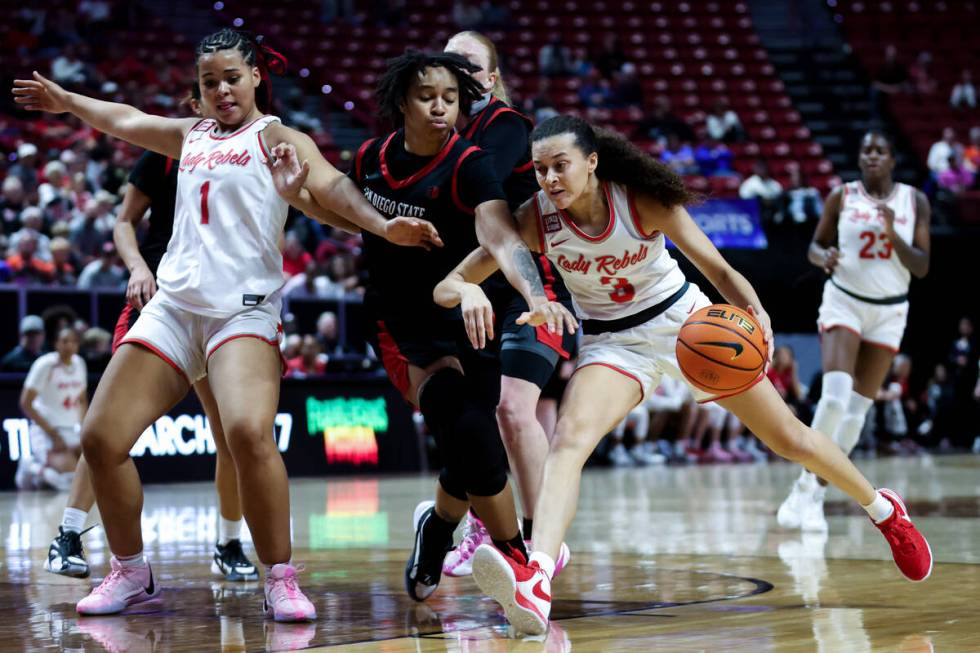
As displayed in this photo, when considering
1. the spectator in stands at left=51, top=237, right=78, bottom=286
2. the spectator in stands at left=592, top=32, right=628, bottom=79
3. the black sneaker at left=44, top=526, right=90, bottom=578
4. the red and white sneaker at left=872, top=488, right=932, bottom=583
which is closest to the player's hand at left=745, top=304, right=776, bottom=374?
the red and white sneaker at left=872, top=488, right=932, bottom=583

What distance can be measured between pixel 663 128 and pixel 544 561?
1719 centimetres

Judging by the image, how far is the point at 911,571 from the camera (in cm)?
483

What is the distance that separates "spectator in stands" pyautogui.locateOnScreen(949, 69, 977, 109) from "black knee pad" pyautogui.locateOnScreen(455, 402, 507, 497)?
19.8 meters

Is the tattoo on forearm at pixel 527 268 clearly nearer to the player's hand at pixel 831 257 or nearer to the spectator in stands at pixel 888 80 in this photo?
the player's hand at pixel 831 257

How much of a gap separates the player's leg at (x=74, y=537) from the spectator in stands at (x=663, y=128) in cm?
1574

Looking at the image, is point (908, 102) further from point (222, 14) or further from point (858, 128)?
point (222, 14)

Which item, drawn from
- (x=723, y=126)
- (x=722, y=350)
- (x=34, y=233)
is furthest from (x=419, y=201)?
(x=723, y=126)

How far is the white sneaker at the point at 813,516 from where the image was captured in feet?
23.6

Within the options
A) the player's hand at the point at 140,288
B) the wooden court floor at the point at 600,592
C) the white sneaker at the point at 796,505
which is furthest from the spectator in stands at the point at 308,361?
the player's hand at the point at 140,288

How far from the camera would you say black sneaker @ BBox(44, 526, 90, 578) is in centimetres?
542

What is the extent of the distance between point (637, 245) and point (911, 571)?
5.01 ft

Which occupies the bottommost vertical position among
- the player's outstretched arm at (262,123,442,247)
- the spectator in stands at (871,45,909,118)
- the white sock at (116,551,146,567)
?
the white sock at (116,551,146,567)

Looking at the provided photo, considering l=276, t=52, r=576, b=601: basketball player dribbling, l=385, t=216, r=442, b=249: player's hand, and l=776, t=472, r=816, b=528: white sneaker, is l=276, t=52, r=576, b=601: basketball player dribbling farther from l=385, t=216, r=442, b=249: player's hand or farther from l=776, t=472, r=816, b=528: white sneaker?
l=776, t=472, r=816, b=528: white sneaker

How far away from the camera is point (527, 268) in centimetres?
434
